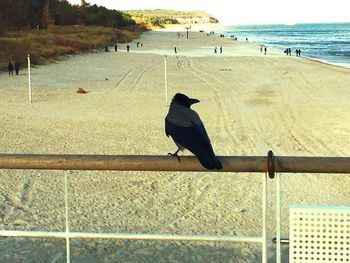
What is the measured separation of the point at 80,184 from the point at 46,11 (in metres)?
60.7

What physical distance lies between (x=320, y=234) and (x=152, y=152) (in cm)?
1018

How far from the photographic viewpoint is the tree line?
5429 centimetres

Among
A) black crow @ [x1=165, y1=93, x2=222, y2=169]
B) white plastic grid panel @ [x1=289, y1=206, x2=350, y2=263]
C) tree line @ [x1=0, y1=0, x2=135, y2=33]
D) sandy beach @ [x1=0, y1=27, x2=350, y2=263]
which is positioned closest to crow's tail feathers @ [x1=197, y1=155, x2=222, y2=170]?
black crow @ [x1=165, y1=93, x2=222, y2=169]

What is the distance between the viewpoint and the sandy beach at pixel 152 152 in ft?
23.0

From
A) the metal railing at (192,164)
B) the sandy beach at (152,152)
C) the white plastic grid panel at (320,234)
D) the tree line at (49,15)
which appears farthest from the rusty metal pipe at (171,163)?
the tree line at (49,15)

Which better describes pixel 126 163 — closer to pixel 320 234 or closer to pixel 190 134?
pixel 190 134

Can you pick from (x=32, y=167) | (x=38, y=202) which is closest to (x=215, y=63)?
(x=38, y=202)

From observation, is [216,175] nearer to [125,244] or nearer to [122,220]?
[122,220]

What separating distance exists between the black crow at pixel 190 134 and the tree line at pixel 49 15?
47959 millimetres

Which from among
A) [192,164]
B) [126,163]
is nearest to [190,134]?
[192,164]

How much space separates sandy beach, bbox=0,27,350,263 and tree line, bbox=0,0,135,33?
27.9m

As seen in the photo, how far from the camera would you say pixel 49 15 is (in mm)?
71125

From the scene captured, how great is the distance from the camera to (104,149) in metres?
12.7

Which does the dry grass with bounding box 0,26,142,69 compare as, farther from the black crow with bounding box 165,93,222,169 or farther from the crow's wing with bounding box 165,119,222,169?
the crow's wing with bounding box 165,119,222,169
